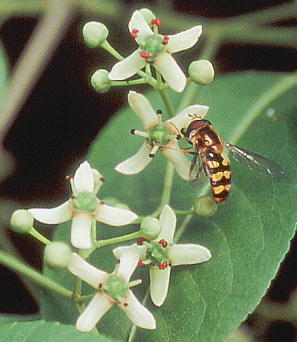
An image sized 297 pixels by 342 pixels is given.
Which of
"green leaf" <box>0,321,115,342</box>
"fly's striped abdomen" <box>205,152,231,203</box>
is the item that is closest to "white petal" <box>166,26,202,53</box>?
"fly's striped abdomen" <box>205,152,231,203</box>

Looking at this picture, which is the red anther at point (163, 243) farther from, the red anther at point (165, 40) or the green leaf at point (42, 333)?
the red anther at point (165, 40)

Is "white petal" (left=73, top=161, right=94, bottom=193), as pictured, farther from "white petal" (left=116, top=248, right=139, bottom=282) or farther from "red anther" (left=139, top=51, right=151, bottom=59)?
"red anther" (left=139, top=51, right=151, bottom=59)

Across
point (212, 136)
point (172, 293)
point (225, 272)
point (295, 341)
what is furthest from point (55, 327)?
point (295, 341)

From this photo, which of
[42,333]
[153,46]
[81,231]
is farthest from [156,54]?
[42,333]

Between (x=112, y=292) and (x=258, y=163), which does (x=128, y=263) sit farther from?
(x=258, y=163)

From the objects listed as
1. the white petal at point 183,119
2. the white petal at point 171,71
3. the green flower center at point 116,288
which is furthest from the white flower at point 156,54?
the green flower center at point 116,288
